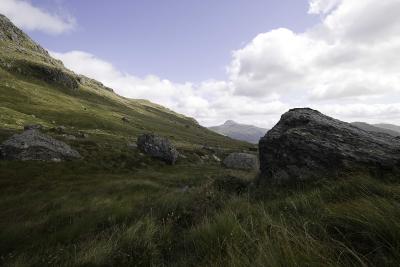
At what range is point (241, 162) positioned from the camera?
59750mm

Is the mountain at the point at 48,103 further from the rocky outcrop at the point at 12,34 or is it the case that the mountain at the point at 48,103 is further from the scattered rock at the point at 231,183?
the scattered rock at the point at 231,183

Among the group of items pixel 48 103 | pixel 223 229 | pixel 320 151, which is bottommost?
pixel 48 103

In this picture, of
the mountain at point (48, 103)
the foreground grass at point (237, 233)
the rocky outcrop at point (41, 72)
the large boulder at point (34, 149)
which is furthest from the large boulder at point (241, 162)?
the rocky outcrop at point (41, 72)

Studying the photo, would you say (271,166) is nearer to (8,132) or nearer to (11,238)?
(11,238)

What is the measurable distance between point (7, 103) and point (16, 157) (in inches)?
2454

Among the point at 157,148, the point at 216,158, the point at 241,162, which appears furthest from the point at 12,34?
the point at 241,162

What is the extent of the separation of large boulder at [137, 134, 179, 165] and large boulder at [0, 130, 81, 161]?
13082 millimetres

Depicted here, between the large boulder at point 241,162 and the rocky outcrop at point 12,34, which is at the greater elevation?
the rocky outcrop at point 12,34

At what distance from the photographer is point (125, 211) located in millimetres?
10055

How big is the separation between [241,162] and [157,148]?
640 inches

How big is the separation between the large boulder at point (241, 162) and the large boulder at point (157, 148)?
10785 mm

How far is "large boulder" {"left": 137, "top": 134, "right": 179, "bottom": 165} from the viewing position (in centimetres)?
5091

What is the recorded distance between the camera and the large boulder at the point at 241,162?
58.9 meters

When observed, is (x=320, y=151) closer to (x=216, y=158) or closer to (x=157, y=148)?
(x=157, y=148)
